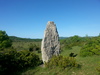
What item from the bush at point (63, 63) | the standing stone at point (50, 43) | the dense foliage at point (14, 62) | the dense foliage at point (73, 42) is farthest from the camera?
the dense foliage at point (73, 42)

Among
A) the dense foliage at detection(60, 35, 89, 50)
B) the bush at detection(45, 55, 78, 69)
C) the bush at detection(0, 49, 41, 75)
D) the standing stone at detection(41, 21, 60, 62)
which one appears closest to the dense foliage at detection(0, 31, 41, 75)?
the bush at detection(0, 49, 41, 75)

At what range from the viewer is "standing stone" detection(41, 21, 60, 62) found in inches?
415

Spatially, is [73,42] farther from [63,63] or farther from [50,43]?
[63,63]

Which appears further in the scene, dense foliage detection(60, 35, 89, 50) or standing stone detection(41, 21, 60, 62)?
dense foliage detection(60, 35, 89, 50)

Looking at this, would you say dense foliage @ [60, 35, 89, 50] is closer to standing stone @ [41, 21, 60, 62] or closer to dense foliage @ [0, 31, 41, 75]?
standing stone @ [41, 21, 60, 62]

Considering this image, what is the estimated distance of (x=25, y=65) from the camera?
9602 millimetres

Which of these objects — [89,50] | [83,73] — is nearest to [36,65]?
[83,73]

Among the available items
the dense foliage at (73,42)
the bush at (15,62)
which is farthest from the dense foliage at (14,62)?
the dense foliage at (73,42)

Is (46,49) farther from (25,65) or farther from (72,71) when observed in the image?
(72,71)

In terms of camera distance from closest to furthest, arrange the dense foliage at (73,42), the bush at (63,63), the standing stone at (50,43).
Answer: the bush at (63,63) < the standing stone at (50,43) < the dense foliage at (73,42)

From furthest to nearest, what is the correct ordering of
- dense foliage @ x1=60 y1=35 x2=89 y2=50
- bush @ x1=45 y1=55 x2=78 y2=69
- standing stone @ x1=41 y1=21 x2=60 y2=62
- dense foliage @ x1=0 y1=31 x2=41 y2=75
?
dense foliage @ x1=60 y1=35 x2=89 y2=50, standing stone @ x1=41 y1=21 x2=60 y2=62, bush @ x1=45 y1=55 x2=78 y2=69, dense foliage @ x1=0 y1=31 x2=41 y2=75

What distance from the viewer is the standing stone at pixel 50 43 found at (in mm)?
10547

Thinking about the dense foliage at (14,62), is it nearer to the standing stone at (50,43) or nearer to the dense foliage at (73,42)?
the standing stone at (50,43)

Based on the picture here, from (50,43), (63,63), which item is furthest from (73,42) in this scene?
(63,63)
